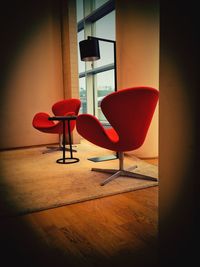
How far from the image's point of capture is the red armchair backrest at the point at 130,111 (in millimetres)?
2348

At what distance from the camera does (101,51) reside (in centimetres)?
576

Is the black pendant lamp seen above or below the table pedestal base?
above

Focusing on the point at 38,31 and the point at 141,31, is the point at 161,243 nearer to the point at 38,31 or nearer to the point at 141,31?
the point at 141,31

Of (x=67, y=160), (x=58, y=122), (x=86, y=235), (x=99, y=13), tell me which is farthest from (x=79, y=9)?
(x=86, y=235)

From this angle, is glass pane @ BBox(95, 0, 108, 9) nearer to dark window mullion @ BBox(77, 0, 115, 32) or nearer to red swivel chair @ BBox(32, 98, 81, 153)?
dark window mullion @ BBox(77, 0, 115, 32)

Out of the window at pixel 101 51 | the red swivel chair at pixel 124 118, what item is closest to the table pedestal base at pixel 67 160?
the red swivel chair at pixel 124 118

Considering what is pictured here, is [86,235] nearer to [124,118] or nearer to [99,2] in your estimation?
[124,118]

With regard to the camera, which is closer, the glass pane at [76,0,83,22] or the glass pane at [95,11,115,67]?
the glass pane at [95,11,115,67]

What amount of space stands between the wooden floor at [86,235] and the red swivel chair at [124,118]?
2.14 ft

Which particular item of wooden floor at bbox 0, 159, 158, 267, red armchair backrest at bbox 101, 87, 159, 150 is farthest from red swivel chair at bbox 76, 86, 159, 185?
wooden floor at bbox 0, 159, 158, 267

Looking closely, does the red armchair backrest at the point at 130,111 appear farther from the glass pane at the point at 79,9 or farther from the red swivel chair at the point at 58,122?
the glass pane at the point at 79,9

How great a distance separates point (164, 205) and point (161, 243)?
0.17 m

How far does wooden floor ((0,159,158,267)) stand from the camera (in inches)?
51.8

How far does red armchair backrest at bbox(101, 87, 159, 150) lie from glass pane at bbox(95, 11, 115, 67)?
3703 millimetres
